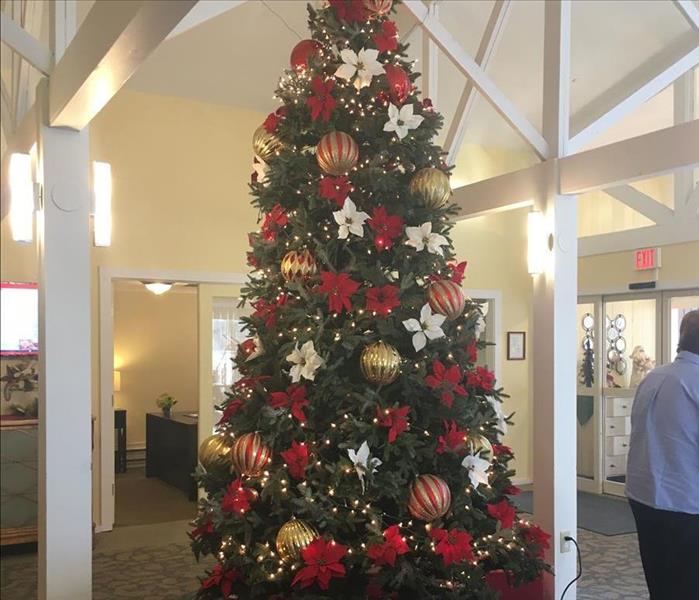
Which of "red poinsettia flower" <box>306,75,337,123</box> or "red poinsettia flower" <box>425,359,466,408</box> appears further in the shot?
"red poinsettia flower" <box>306,75,337,123</box>

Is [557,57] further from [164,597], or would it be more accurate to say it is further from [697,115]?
[164,597]

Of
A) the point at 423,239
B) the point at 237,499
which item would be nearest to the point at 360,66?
the point at 423,239

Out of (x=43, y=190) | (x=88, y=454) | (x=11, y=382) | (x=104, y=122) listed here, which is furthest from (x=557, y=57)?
(x=11, y=382)

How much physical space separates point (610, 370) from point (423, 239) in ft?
17.9

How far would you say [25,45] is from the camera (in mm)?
2916

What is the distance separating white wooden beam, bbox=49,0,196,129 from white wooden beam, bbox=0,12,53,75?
0.26ft

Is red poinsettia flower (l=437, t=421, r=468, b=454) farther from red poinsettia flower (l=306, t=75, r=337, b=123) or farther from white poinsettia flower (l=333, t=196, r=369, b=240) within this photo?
red poinsettia flower (l=306, t=75, r=337, b=123)

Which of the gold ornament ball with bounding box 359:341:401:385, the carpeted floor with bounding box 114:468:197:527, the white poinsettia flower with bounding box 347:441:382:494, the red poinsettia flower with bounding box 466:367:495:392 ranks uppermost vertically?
the gold ornament ball with bounding box 359:341:401:385

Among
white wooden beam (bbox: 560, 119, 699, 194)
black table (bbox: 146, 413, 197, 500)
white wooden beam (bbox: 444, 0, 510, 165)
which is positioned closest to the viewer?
white wooden beam (bbox: 560, 119, 699, 194)

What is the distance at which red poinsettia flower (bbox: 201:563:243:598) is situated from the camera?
9.23 feet

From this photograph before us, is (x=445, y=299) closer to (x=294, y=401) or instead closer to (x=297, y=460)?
(x=294, y=401)

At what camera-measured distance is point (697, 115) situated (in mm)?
6121

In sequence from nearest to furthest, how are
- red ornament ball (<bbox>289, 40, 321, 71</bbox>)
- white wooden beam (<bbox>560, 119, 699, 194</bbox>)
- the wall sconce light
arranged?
red ornament ball (<bbox>289, 40, 321, 71</bbox>) → white wooden beam (<bbox>560, 119, 699, 194</bbox>) → the wall sconce light

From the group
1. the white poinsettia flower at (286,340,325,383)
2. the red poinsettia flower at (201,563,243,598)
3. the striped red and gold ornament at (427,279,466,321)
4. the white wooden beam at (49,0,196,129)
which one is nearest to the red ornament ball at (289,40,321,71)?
the white wooden beam at (49,0,196,129)
